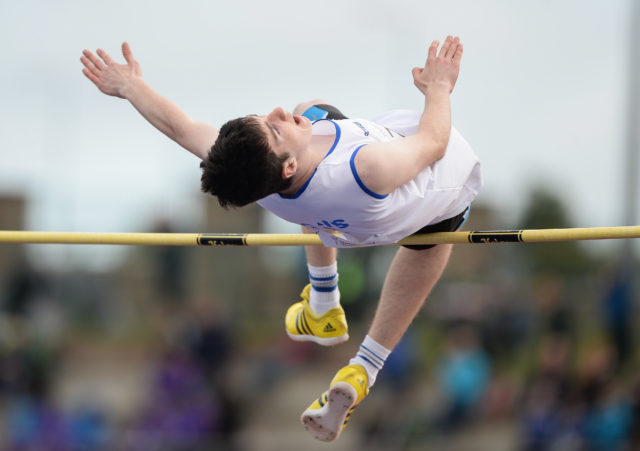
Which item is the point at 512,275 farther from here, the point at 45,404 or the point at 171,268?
the point at 45,404

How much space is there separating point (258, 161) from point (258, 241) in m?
0.95

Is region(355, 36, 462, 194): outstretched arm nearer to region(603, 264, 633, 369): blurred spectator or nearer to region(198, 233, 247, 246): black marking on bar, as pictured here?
region(198, 233, 247, 246): black marking on bar

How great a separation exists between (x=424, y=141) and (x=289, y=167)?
1.87 feet

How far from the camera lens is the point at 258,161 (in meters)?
3.32

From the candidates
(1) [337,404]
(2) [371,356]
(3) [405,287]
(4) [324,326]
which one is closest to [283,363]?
(4) [324,326]

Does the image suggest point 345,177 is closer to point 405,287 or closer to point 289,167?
point 289,167

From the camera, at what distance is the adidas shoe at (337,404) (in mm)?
4230

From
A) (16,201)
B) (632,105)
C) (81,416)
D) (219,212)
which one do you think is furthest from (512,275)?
(16,201)

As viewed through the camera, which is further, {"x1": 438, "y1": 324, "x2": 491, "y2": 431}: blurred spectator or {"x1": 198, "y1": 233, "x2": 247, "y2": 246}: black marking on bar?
{"x1": 438, "y1": 324, "x2": 491, "y2": 431}: blurred spectator

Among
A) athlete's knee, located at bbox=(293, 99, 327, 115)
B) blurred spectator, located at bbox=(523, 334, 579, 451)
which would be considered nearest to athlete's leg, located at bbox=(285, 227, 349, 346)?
athlete's knee, located at bbox=(293, 99, 327, 115)

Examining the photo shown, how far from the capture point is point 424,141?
3.59m

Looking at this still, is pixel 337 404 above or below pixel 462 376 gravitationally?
above

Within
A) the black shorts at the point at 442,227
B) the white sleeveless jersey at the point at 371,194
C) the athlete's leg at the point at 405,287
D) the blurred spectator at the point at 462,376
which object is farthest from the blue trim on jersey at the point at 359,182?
the blurred spectator at the point at 462,376

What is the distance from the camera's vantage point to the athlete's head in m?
3.32
